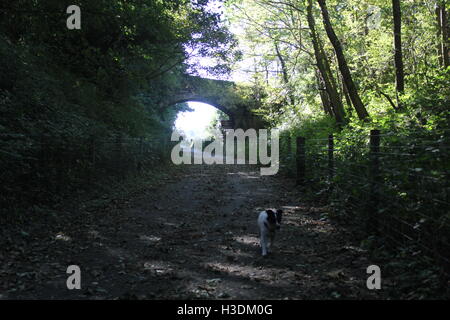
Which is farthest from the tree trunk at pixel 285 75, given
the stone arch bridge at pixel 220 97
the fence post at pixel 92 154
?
the fence post at pixel 92 154

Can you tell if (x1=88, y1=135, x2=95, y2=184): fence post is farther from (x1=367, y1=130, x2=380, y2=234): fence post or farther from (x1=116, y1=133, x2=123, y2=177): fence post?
(x1=367, y1=130, x2=380, y2=234): fence post

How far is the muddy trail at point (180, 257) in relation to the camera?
4488 millimetres

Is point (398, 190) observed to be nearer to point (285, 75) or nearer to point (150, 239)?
point (150, 239)

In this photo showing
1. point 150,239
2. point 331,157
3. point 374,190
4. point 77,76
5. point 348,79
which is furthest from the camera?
point 77,76

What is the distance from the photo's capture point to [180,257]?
577 centimetres

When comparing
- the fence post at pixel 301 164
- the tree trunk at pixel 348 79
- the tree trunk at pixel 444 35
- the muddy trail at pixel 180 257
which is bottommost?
the muddy trail at pixel 180 257

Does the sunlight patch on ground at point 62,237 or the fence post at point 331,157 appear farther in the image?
the fence post at point 331,157

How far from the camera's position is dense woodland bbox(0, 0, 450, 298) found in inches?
217

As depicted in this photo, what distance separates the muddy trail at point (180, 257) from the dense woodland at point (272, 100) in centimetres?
68

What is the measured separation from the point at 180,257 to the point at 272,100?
1878 centimetres

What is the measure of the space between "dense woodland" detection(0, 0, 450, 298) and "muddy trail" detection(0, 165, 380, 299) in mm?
676

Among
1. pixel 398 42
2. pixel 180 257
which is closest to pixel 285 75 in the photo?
pixel 398 42

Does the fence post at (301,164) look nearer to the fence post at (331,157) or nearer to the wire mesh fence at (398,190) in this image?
the fence post at (331,157)

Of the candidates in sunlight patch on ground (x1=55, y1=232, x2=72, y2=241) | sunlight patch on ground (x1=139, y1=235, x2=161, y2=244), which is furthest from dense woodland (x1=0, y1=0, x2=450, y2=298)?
sunlight patch on ground (x1=139, y1=235, x2=161, y2=244)
